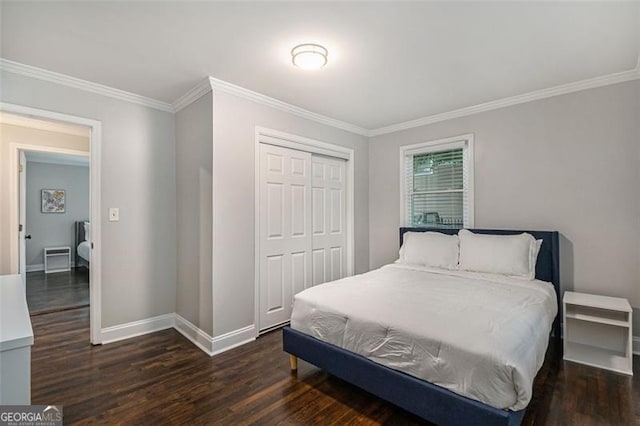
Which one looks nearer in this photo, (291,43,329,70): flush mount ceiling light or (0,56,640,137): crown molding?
(291,43,329,70): flush mount ceiling light

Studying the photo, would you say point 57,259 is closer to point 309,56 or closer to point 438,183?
point 309,56

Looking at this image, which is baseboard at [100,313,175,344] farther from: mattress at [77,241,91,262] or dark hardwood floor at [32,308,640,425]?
mattress at [77,241,91,262]

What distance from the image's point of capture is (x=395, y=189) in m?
4.22

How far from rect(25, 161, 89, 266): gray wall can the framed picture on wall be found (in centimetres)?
7

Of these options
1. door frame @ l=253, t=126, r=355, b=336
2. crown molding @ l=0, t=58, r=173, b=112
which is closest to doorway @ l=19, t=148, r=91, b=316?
crown molding @ l=0, t=58, r=173, b=112

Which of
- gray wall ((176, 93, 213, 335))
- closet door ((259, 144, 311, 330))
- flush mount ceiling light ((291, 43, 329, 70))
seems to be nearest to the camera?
flush mount ceiling light ((291, 43, 329, 70))

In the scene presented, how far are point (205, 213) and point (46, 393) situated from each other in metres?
1.66

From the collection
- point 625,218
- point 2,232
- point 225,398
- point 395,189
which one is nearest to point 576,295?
point 625,218

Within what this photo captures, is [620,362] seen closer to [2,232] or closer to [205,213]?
[205,213]

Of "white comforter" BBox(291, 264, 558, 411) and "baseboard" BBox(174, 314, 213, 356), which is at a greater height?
"white comforter" BBox(291, 264, 558, 411)

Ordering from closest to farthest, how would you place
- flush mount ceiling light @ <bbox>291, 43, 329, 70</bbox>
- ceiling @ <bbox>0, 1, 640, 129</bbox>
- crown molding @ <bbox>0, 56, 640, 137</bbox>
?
1. ceiling @ <bbox>0, 1, 640, 129</bbox>
2. flush mount ceiling light @ <bbox>291, 43, 329, 70</bbox>
3. crown molding @ <bbox>0, 56, 640, 137</bbox>

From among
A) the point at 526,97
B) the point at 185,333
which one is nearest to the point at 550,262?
the point at 526,97

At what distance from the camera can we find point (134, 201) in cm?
311

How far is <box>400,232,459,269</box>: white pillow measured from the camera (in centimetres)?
322
